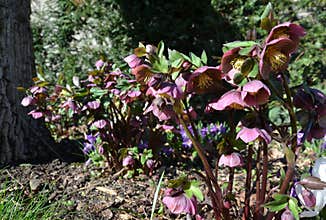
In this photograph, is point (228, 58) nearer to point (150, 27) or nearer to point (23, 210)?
point (23, 210)

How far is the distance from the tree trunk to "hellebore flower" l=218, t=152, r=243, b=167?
1.58m

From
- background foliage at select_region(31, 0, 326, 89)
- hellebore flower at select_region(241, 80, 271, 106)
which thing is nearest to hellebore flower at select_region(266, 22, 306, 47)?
hellebore flower at select_region(241, 80, 271, 106)

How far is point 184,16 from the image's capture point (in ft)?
12.7

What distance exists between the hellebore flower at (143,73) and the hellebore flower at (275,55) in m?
0.31

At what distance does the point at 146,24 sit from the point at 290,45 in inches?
116

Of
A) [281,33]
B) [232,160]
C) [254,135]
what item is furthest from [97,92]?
[281,33]

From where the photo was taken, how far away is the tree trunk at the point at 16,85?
2477 millimetres

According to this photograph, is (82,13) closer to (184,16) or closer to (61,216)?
(184,16)

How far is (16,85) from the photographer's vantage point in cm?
254

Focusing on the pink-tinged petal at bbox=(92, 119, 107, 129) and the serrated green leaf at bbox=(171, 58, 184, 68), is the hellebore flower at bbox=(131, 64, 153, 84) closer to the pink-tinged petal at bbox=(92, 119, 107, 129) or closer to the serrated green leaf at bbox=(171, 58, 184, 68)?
the serrated green leaf at bbox=(171, 58, 184, 68)

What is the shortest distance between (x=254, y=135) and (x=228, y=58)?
0.22 metres

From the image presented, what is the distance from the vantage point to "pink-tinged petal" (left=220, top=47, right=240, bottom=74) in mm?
1033

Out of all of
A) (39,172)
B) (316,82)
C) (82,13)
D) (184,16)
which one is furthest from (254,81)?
(82,13)

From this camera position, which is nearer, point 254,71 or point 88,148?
point 254,71
